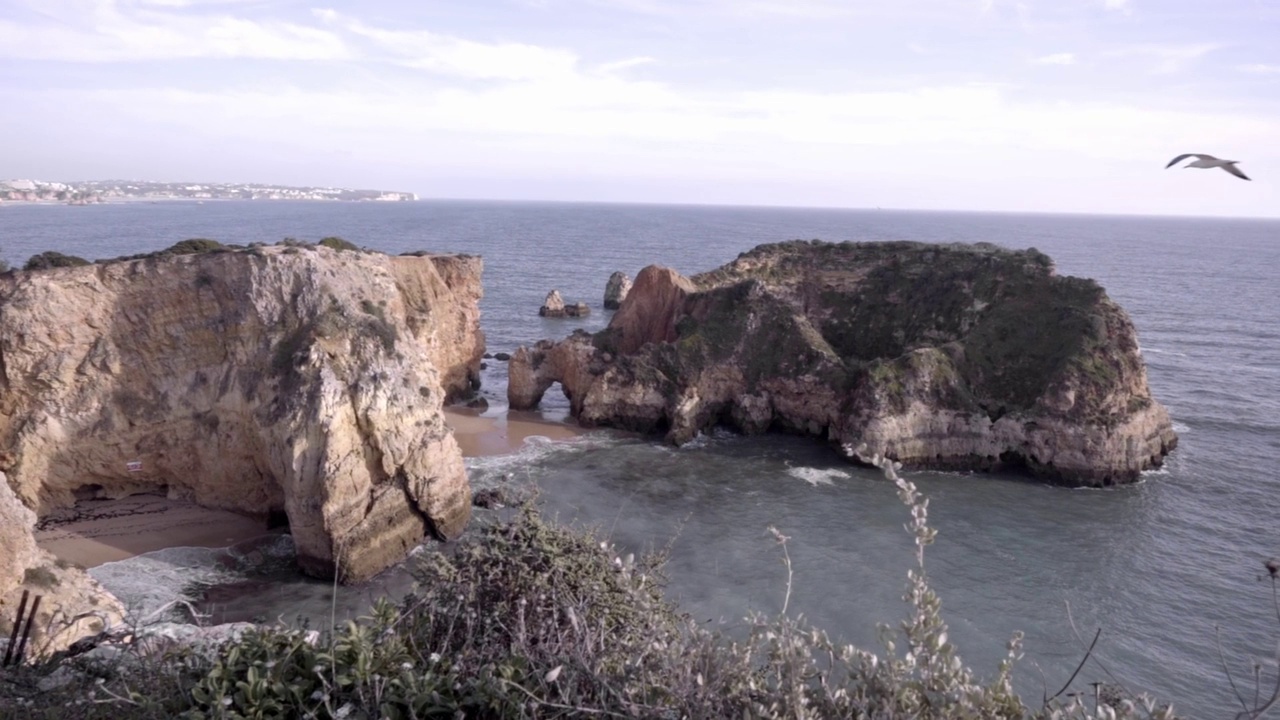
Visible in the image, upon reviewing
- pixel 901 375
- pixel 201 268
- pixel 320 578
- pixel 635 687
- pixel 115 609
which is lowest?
pixel 320 578

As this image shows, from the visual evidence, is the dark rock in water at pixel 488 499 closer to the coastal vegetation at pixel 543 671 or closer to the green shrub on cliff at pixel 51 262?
the green shrub on cliff at pixel 51 262

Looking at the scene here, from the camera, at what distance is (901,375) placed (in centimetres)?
3219

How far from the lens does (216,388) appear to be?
23766 millimetres

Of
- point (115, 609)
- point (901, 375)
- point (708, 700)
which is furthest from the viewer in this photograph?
point (901, 375)

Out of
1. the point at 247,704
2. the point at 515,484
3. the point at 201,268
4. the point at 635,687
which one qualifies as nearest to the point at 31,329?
the point at 201,268

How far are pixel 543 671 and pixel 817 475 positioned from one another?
2642 cm

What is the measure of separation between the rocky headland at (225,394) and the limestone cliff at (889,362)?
14.3 metres

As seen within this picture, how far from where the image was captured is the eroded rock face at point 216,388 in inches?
861

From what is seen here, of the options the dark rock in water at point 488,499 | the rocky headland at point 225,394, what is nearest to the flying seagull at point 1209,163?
the rocky headland at point 225,394

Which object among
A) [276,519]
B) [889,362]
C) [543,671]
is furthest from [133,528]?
[889,362]

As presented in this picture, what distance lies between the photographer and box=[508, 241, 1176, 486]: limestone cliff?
102 feet

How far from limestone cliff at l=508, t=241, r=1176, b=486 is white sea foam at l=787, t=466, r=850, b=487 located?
56.3 inches

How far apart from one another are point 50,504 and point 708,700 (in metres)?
25.7

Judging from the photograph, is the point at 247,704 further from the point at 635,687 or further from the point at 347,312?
the point at 347,312
